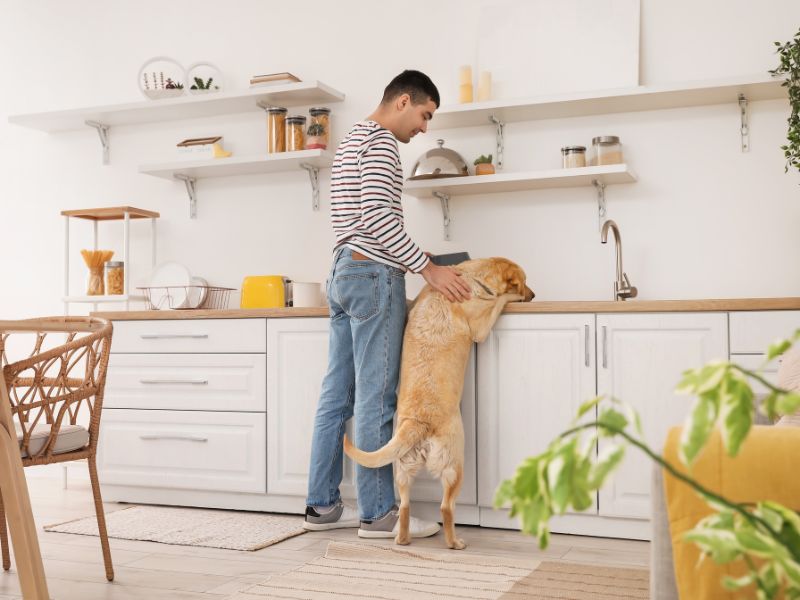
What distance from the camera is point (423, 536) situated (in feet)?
9.02

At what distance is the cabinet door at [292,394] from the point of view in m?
3.11

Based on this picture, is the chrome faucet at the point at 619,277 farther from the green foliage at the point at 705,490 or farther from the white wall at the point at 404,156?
the green foliage at the point at 705,490

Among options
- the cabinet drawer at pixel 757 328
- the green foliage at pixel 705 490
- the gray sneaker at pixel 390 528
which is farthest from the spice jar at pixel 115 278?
the green foliage at pixel 705 490

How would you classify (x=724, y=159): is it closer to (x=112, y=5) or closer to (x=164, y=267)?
(x=164, y=267)

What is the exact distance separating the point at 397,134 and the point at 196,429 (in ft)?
4.49

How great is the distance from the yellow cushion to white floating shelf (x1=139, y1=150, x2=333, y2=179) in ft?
8.71

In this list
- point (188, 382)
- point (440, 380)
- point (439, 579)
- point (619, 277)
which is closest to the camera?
point (439, 579)

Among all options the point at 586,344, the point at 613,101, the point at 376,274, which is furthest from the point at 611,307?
the point at 613,101

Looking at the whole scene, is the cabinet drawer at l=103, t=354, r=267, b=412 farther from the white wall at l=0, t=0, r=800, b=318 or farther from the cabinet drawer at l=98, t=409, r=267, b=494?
the white wall at l=0, t=0, r=800, b=318

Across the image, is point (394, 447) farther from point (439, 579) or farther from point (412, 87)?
point (412, 87)

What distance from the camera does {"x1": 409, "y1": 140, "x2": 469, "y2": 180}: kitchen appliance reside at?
3.30 m

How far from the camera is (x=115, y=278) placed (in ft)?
12.6

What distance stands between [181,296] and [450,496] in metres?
1.64

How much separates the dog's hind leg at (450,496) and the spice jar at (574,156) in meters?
1.28
